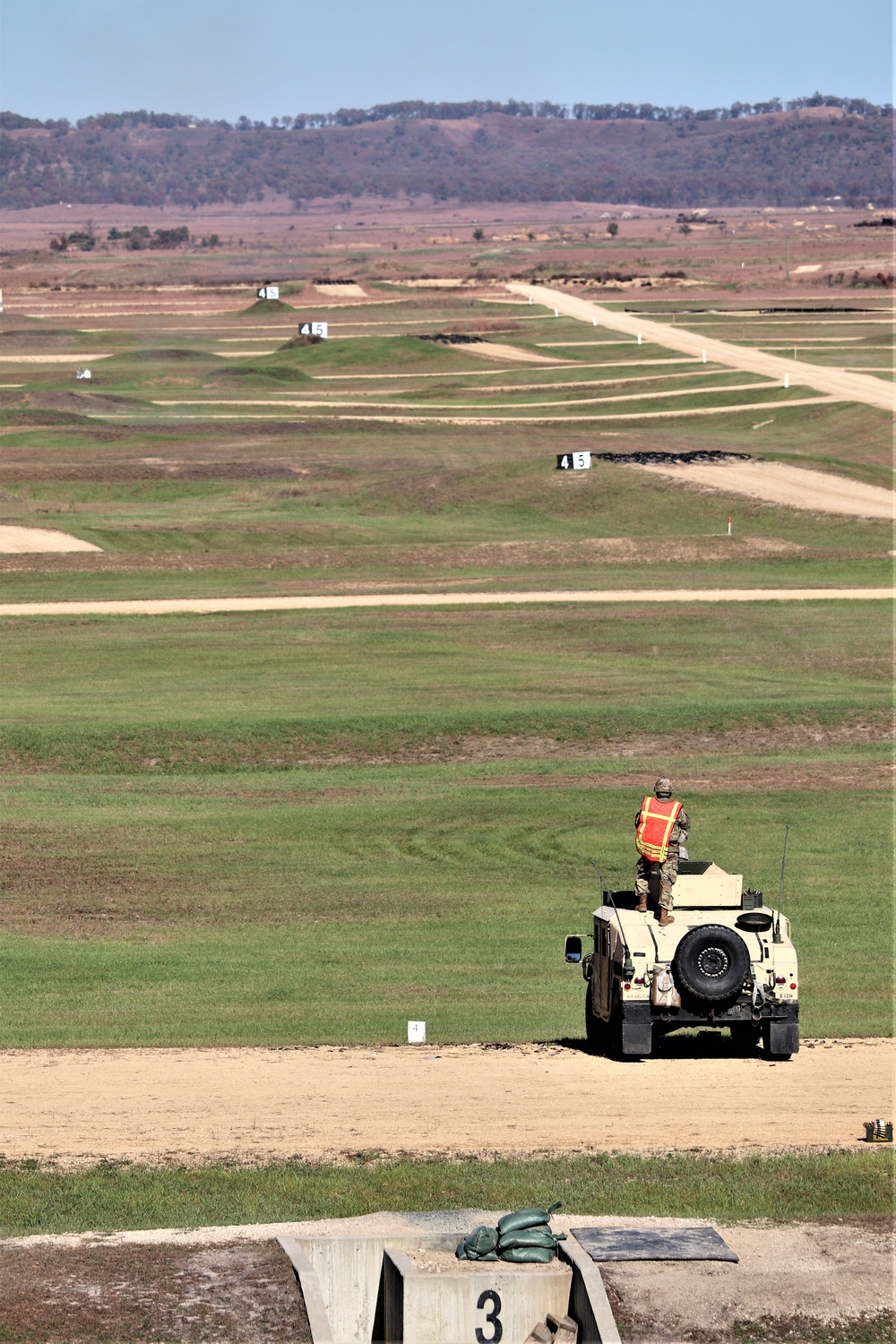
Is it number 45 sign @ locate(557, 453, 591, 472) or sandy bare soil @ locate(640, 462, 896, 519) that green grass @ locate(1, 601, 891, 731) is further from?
number 45 sign @ locate(557, 453, 591, 472)

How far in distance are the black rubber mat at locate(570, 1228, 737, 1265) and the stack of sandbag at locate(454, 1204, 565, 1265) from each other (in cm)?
29

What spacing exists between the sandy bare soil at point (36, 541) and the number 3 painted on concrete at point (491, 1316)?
43352mm

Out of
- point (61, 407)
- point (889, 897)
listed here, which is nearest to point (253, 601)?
point (889, 897)

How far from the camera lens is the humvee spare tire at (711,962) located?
15.0 metres

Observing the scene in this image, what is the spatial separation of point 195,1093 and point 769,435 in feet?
213

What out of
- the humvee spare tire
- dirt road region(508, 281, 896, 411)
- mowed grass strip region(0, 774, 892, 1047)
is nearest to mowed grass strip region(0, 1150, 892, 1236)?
the humvee spare tire

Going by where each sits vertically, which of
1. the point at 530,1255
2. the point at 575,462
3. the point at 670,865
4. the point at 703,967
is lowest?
the point at 530,1255

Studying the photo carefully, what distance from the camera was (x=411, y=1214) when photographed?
38.0ft

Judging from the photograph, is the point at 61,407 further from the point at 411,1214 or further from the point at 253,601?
the point at 411,1214

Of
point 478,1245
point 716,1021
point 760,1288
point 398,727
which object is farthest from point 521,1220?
point 398,727

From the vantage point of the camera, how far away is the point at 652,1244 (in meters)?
11.0

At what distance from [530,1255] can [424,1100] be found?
15.2 ft

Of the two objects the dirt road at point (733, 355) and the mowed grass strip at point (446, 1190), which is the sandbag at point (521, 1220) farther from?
the dirt road at point (733, 355)

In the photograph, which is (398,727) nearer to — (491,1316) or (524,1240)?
(524,1240)
